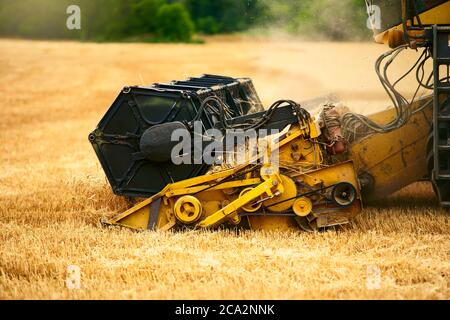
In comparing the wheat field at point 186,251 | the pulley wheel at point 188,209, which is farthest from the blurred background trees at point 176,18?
the pulley wheel at point 188,209

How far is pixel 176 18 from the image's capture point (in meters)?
38.5

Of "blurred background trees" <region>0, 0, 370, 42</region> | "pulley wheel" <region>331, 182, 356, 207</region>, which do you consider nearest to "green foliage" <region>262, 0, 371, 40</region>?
"blurred background trees" <region>0, 0, 370, 42</region>

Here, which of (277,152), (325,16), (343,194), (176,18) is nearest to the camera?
(343,194)

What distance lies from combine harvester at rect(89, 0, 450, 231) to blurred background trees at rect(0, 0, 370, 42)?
2219 millimetres

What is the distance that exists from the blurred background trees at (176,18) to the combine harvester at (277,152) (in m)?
2.22

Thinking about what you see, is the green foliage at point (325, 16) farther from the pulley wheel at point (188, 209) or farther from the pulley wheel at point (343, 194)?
the pulley wheel at point (188, 209)

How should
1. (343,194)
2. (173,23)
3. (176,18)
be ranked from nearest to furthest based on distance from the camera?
1. (343,194)
2. (173,23)
3. (176,18)

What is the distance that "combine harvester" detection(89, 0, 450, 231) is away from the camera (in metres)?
6.66

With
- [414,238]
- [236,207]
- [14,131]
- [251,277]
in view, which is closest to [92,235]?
[236,207]

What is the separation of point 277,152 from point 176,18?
32467mm

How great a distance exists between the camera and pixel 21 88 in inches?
810

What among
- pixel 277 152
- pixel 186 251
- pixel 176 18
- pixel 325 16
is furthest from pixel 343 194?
pixel 176 18

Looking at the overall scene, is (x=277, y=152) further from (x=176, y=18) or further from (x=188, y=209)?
(x=176, y=18)

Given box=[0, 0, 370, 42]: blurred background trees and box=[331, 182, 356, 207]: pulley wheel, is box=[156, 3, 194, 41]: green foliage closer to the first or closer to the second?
box=[0, 0, 370, 42]: blurred background trees
